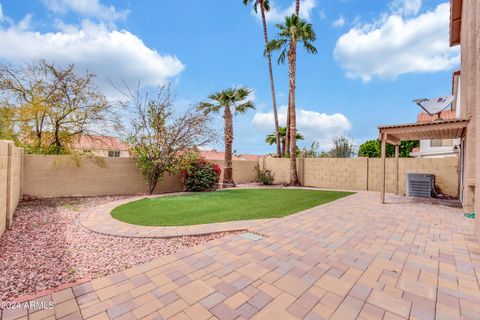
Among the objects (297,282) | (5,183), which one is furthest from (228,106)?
(297,282)

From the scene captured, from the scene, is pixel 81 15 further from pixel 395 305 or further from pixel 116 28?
pixel 395 305

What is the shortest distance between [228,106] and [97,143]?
7.05 m

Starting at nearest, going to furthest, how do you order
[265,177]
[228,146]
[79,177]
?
[79,177] → [228,146] → [265,177]

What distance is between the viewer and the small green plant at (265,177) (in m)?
15.2

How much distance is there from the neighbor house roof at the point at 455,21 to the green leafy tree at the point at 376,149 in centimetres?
1079

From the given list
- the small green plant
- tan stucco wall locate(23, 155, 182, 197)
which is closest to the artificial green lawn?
tan stucco wall locate(23, 155, 182, 197)

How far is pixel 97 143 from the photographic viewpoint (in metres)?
10.2

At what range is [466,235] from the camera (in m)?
4.56

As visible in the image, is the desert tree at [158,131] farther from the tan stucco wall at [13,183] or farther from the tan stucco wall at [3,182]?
the tan stucco wall at [3,182]

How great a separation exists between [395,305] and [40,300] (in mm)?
3638

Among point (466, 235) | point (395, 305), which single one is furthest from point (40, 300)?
point (466, 235)

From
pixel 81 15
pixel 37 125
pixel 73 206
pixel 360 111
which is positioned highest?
pixel 81 15

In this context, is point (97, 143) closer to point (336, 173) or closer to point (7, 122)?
point (7, 122)

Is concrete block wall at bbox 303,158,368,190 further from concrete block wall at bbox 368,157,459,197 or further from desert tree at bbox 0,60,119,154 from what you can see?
desert tree at bbox 0,60,119,154
